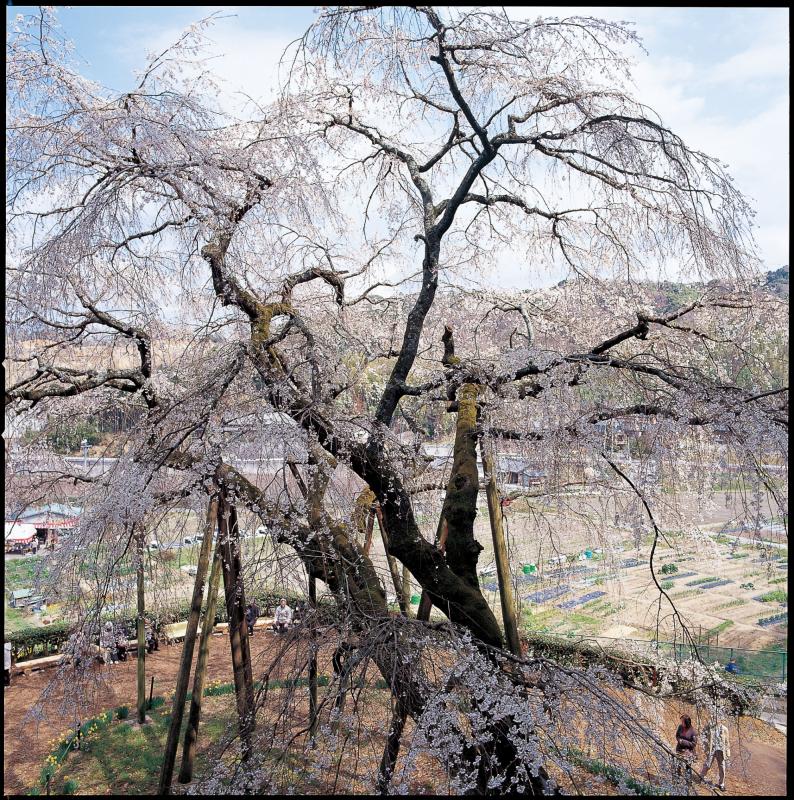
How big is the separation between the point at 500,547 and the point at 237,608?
1.78 m

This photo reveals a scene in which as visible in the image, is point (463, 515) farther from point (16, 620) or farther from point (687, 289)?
point (16, 620)

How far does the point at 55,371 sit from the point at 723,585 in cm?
1463

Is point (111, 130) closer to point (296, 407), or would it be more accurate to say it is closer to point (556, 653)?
point (296, 407)

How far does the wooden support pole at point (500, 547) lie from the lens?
3901 millimetres

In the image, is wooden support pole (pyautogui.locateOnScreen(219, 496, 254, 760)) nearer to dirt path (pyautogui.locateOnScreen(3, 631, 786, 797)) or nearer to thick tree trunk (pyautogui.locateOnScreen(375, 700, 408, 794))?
dirt path (pyautogui.locateOnScreen(3, 631, 786, 797))

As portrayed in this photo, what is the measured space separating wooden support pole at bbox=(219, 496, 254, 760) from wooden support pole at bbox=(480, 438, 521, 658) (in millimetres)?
1567

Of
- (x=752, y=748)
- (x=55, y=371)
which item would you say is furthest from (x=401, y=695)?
(x=752, y=748)

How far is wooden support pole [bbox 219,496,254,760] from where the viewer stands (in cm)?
321

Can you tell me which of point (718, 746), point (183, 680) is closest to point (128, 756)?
point (183, 680)

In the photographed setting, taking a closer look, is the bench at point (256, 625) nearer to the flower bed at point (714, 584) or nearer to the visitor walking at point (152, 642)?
the visitor walking at point (152, 642)

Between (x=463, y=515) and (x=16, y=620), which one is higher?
(x=463, y=515)

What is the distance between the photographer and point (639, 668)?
756cm

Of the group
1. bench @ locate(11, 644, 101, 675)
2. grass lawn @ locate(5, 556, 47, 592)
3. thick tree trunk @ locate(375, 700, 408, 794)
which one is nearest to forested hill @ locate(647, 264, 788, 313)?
thick tree trunk @ locate(375, 700, 408, 794)

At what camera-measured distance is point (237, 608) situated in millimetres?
4004
